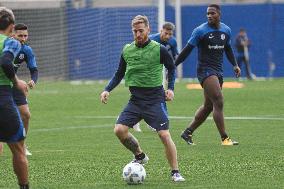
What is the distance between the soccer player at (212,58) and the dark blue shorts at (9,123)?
246 inches

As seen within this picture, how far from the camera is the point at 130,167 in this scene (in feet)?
38.0

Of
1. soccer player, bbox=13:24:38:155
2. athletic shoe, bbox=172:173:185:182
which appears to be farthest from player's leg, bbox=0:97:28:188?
soccer player, bbox=13:24:38:155

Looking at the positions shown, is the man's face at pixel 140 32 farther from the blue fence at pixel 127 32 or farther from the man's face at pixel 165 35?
the blue fence at pixel 127 32

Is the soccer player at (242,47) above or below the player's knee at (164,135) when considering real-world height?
below

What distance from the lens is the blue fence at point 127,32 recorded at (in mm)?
37625

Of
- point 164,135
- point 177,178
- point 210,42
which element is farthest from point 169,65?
point 210,42

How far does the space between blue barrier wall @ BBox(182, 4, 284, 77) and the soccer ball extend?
3243 centimetres

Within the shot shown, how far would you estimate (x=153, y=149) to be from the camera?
15.9m

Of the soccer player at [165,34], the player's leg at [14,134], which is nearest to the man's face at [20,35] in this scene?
the soccer player at [165,34]

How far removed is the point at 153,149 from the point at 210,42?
214 centimetres

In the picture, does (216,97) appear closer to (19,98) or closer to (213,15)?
(213,15)

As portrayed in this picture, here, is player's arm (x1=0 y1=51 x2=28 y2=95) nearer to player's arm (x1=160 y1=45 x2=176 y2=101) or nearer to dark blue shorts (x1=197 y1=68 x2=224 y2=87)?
player's arm (x1=160 y1=45 x2=176 y2=101)

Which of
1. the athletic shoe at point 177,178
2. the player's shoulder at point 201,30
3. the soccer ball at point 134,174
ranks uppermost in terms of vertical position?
the player's shoulder at point 201,30

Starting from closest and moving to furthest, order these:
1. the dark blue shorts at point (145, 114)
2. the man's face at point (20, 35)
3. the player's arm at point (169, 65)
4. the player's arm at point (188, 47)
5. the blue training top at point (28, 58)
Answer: the dark blue shorts at point (145, 114)
the player's arm at point (169, 65)
the man's face at point (20, 35)
the blue training top at point (28, 58)
the player's arm at point (188, 47)
